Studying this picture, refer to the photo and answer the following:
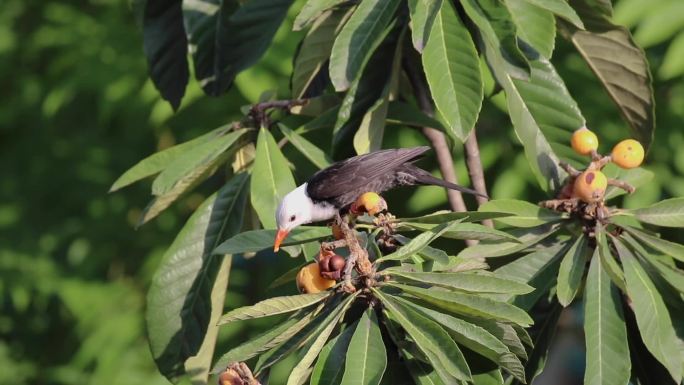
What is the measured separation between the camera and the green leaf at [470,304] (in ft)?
5.16

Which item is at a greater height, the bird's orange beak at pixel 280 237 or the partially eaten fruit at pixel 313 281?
the partially eaten fruit at pixel 313 281

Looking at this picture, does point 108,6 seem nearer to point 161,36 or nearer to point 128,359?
point 128,359

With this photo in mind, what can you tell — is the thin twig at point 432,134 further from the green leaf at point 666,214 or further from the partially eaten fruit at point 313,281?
the partially eaten fruit at point 313,281

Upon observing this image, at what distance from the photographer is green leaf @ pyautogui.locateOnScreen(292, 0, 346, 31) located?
1.90 meters

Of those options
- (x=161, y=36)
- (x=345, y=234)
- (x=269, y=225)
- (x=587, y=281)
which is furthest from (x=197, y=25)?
(x=587, y=281)

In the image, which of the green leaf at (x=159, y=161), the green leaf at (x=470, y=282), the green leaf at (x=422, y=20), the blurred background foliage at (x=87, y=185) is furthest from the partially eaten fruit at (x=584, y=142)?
the blurred background foliage at (x=87, y=185)

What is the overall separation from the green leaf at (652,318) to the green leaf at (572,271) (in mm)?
73

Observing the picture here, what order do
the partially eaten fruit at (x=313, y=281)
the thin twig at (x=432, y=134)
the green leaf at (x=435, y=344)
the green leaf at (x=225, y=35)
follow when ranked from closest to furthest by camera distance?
1. the green leaf at (x=435, y=344)
2. the partially eaten fruit at (x=313, y=281)
3. the thin twig at (x=432, y=134)
4. the green leaf at (x=225, y=35)

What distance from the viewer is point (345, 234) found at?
1675mm

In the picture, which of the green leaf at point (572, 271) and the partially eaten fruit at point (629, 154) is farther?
the partially eaten fruit at point (629, 154)

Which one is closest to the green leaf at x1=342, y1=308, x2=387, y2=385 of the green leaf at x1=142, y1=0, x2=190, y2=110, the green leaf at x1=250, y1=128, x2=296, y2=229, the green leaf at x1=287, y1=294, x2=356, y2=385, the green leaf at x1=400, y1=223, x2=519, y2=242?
the green leaf at x1=287, y1=294, x2=356, y2=385

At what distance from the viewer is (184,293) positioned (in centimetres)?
215

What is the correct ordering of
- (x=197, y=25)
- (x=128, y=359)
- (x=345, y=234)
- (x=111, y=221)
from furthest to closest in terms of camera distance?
1. (x=111, y=221)
2. (x=128, y=359)
3. (x=197, y=25)
4. (x=345, y=234)

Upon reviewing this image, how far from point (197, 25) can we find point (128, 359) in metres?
2.07
